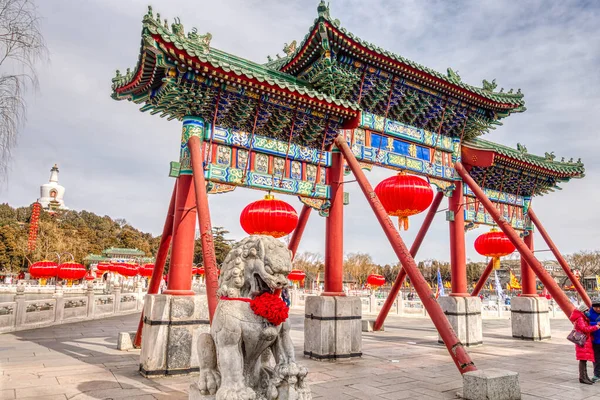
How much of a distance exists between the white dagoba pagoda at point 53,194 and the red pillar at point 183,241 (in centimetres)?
7967

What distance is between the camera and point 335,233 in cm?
861

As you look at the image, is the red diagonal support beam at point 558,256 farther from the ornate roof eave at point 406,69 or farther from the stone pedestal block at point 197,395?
the stone pedestal block at point 197,395

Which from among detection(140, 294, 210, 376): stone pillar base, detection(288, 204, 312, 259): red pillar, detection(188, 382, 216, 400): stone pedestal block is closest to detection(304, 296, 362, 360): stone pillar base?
detection(288, 204, 312, 259): red pillar

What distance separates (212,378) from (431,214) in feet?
28.8

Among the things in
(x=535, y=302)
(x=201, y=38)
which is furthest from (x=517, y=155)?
(x=201, y=38)

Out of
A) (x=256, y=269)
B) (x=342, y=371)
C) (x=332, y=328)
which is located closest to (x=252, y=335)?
(x=256, y=269)

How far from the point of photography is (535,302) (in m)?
12.0

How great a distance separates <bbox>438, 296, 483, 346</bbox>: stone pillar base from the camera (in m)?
10.2

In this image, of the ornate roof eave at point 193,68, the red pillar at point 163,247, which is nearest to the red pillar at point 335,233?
the ornate roof eave at point 193,68

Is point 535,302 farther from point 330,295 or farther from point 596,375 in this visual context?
point 330,295

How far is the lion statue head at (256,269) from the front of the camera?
3523mm

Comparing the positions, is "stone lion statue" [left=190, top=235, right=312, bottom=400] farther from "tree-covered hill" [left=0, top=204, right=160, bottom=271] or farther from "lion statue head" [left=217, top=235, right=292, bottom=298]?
"tree-covered hill" [left=0, top=204, right=160, bottom=271]

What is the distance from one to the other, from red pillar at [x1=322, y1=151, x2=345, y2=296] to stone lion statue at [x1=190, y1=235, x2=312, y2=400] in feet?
15.9

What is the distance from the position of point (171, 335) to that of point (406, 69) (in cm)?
752
